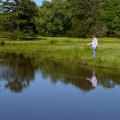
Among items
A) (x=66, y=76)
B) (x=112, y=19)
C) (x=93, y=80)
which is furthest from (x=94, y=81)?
(x=112, y=19)

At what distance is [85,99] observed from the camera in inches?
781

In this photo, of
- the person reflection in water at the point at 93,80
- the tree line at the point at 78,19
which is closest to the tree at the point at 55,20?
the tree line at the point at 78,19

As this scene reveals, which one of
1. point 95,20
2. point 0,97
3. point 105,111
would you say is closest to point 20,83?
point 0,97

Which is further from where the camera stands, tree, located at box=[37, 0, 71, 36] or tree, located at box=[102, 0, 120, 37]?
tree, located at box=[37, 0, 71, 36]

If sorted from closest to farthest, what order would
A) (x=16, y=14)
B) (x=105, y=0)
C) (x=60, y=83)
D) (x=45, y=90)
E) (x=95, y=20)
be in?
1. (x=45, y=90)
2. (x=60, y=83)
3. (x=16, y=14)
4. (x=95, y=20)
5. (x=105, y=0)

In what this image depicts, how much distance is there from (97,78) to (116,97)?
7280mm

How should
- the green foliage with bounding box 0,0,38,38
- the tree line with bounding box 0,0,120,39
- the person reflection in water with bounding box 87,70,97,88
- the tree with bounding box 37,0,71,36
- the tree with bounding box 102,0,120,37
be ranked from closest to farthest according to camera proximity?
the person reflection in water with bounding box 87,70,97,88
the green foliage with bounding box 0,0,38,38
the tree line with bounding box 0,0,120,39
the tree with bounding box 102,0,120,37
the tree with bounding box 37,0,71,36

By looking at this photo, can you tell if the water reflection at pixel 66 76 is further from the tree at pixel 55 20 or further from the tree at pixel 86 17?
the tree at pixel 55 20

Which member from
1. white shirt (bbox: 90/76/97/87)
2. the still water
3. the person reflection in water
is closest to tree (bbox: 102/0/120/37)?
the still water

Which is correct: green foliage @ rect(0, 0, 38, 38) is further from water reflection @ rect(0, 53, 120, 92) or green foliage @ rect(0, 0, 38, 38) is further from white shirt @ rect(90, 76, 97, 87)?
white shirt @ rect(90, 76, 97, 87)

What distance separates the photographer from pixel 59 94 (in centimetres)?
2116

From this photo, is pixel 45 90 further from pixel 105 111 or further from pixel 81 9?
pixel 81 9

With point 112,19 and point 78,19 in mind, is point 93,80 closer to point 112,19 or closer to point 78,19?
point 112,19

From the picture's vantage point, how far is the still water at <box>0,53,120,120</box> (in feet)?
55.3
